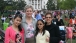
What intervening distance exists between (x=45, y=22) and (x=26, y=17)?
0.39 metres

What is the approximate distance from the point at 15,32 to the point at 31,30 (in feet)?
1.35

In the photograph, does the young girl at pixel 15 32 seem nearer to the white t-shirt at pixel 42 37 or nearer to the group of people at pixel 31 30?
the group of people at pixel 31 30

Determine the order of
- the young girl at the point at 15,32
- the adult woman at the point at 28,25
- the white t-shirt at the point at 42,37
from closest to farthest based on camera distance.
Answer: the young girl at the point at 15,32, the white t-shirt at the point at 42,37, the adult woman at the point at 28,25

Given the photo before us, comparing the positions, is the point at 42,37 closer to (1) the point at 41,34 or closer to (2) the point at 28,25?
(1) the point at 41,34

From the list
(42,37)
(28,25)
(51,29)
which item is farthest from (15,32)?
(51,29)

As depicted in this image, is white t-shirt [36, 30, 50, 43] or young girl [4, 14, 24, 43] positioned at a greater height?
young girl [4, 14, 24, 43]

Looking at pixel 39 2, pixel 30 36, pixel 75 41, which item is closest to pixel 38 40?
pixel 30 36

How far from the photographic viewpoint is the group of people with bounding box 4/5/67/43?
5.27 m

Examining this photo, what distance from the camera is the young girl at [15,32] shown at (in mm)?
5193

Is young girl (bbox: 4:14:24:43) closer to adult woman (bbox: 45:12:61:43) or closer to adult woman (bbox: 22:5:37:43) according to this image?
adult woman (bbox: 22:5:37:43)

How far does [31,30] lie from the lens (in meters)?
5.54

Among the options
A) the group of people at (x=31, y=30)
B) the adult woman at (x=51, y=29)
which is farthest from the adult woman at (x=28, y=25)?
the adult woman at (x=51, y=29)

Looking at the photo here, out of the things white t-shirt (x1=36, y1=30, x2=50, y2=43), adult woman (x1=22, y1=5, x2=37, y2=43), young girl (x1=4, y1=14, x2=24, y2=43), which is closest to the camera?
young girl (x1=4, y1=14, x2=24, y2=43)

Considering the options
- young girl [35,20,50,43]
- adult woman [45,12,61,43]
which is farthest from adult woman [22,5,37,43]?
adult woman [45,12,61,43]
